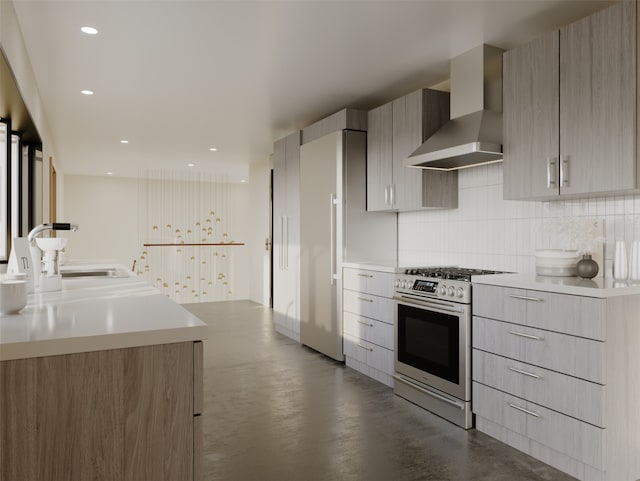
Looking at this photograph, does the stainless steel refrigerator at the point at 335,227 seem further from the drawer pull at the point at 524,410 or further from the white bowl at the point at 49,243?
the white bowl at the point at 49,243

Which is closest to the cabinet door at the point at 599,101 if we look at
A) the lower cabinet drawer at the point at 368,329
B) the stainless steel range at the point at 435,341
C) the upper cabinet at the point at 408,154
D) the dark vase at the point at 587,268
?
the dark vase at the point at 587,268

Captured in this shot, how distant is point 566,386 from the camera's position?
2.31 m

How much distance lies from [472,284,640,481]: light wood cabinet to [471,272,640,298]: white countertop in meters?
0.03

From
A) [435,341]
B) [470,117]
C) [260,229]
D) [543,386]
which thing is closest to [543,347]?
[543,386]

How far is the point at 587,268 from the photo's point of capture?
8.62 feet

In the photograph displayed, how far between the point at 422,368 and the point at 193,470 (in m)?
2.20

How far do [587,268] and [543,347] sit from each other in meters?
0.57

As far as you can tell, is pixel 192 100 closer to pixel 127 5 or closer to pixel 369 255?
pixel 127 5

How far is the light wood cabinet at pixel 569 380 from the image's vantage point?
2180mm

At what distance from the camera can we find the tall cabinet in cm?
534

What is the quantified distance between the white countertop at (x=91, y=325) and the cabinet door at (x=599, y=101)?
2.20 metres

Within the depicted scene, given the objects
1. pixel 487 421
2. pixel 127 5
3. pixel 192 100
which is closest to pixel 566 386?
pixel 487 421

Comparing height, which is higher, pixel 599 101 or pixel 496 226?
pixel 599 101

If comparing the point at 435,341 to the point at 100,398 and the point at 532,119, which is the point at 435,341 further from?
the point at 100,398
